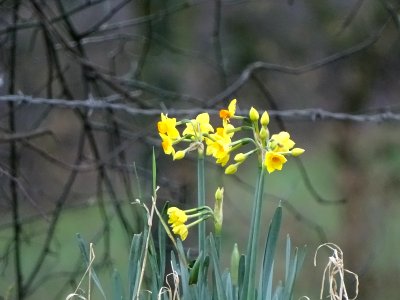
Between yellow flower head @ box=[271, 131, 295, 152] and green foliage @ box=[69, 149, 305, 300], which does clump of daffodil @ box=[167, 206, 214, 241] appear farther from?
yellow flower head @ box=[271, 131, 295, 152]

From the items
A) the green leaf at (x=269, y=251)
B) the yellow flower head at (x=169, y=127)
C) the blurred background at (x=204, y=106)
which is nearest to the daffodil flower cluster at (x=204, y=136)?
the yellow flower head at (x=169, y=127)

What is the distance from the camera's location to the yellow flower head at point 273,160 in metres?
1.15

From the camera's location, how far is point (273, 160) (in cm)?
115

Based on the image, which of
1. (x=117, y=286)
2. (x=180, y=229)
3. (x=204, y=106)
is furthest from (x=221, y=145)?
(x=204, y=106)

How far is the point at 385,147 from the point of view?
517 cm

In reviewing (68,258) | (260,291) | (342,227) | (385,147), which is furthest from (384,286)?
(260,291)

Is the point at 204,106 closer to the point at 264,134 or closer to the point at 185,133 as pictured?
the point at 185,133

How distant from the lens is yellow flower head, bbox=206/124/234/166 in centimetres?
121

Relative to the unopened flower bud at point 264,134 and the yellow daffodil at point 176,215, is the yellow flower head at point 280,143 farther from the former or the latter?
the yellow daffodil at point 176,215

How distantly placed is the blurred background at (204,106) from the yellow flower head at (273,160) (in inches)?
45.5

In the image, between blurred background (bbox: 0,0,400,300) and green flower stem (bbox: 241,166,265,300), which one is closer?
green flower stem (bbox: 241,166,265,300)

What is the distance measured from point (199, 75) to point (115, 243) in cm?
195

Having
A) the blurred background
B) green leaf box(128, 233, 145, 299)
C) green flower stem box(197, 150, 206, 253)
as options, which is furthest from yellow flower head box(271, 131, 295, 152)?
the blurred background

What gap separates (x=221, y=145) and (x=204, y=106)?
146cm
